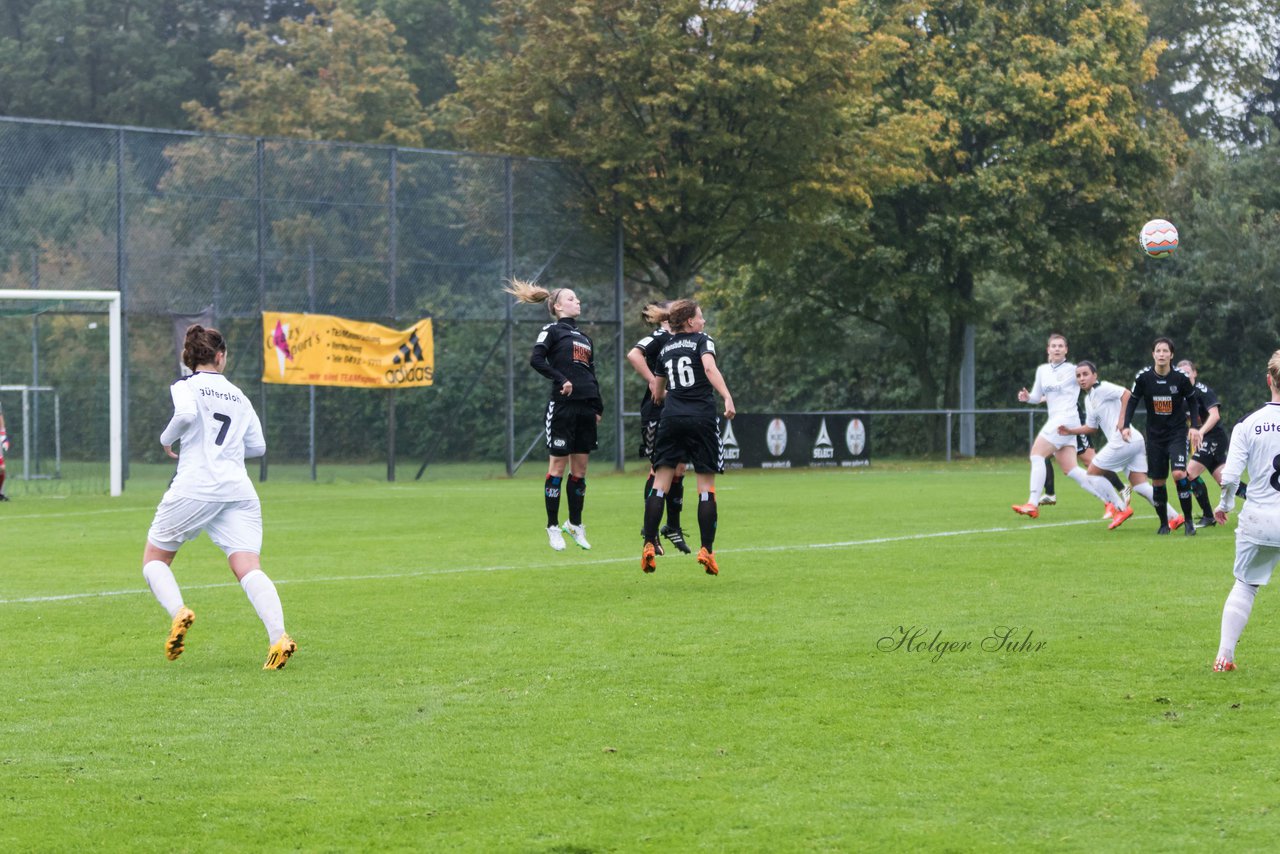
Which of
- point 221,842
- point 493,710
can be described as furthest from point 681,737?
point 221,842

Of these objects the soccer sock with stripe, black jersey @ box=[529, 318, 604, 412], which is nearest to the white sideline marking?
the soccer sock with stripe

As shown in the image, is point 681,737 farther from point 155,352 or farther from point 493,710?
point 155,352

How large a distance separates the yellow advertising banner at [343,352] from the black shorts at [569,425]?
15.7 meters

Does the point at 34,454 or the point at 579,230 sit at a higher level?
the point at 579,230

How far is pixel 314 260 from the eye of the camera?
29.4 metres

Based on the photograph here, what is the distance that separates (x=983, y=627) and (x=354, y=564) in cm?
656

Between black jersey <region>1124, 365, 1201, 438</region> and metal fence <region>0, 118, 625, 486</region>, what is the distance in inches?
672

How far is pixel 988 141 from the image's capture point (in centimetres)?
3988

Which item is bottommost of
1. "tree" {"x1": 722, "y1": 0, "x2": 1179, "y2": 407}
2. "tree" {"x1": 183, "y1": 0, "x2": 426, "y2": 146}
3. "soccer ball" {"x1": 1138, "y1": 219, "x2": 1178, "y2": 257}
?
"soccer ball" {"x1": 1138, "y1": 219, "x2": 1178, "y2": 257}

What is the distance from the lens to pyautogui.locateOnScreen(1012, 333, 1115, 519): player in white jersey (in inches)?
712

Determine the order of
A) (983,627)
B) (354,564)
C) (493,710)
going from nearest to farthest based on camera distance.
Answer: (493,710) → (983,627) → (354,564)

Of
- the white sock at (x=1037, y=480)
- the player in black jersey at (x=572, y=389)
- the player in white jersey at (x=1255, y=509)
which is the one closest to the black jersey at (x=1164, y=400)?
the white sock at (x=1037, y=480)

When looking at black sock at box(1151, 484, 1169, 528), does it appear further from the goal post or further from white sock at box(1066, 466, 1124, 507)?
the goal post
